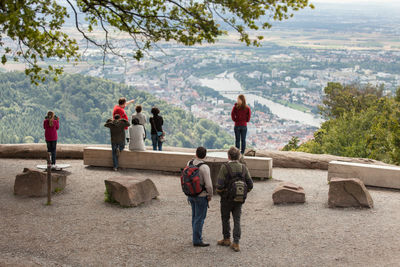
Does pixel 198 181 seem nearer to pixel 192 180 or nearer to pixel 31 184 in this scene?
pixel 192 180

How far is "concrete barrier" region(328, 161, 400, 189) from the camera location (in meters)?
11.6

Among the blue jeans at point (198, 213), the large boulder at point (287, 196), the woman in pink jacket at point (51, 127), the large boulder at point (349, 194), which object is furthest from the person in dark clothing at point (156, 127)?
the blue jeans at point (198, 213)

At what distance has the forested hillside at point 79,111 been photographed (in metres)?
85.8

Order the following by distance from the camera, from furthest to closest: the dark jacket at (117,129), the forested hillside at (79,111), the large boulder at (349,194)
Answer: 1. the forested hillside at (79,111)
2. the dark jacket at (117,129)
3. the large boulder at (349,194)

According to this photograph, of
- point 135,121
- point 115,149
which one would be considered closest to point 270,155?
point 135,121

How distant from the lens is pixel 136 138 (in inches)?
525

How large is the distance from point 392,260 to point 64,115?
85.9 meters

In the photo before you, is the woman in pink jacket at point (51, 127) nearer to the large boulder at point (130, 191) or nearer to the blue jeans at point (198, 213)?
the large boulder at point (130, 191)

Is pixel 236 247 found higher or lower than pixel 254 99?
higher

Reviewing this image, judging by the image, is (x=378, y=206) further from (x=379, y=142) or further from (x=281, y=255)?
(x=379, y=142)

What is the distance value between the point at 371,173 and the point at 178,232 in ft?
18.0

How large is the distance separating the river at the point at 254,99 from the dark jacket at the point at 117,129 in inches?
4602

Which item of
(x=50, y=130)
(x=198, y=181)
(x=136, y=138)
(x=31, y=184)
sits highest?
(x=50, y=130)

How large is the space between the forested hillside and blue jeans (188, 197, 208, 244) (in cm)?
7336
